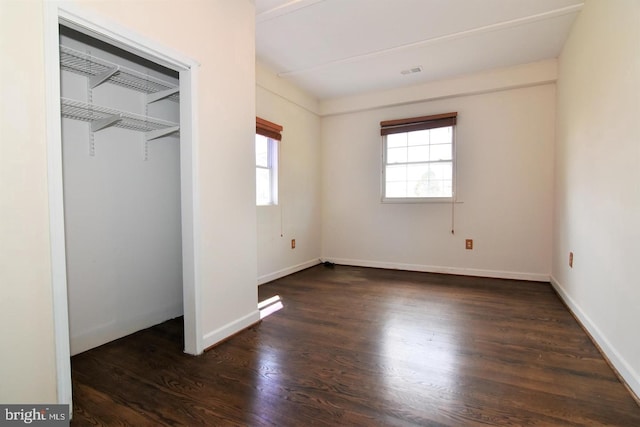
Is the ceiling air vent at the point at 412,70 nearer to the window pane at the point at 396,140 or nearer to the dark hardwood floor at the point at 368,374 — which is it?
the window pane at the point at 396,140

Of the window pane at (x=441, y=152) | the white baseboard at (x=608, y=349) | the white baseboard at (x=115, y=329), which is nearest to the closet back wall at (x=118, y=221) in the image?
the white baseboard at (x=115, y=329)

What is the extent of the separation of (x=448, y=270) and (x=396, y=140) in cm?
190

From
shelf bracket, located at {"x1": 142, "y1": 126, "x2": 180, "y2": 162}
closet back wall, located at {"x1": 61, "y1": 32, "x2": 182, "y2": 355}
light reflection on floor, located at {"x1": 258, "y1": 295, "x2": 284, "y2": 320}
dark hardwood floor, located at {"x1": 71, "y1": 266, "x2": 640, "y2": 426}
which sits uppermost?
shelf bracket, located at {"x1": 142, "y1": 126, "x2": 180, "y2": 162}

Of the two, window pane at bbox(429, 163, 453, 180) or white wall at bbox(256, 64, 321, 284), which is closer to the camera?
white wall at bbox(256, 64, 321, 284)

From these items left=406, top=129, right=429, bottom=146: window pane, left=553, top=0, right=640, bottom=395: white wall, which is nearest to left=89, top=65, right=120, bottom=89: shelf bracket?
left=553, top=0, right=640, bottom=395: white wall

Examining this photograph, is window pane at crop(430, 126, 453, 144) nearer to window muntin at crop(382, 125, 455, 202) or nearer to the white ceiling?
window muntin at crop(382, 125, 455, 202)

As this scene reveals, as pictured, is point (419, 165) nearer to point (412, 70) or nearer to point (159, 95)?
point (412, 70)

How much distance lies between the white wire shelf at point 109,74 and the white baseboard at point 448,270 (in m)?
3.33

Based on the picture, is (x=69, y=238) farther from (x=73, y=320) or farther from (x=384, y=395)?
(x=384, y=395)

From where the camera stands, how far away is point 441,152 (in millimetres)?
4219

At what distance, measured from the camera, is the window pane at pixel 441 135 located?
4164mm

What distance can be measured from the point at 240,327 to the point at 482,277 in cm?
309

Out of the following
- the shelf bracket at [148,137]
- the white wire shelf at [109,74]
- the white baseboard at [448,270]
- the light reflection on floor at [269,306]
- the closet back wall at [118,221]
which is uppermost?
the white wire shelf at [109,74]

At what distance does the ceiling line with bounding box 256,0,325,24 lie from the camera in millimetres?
2480
